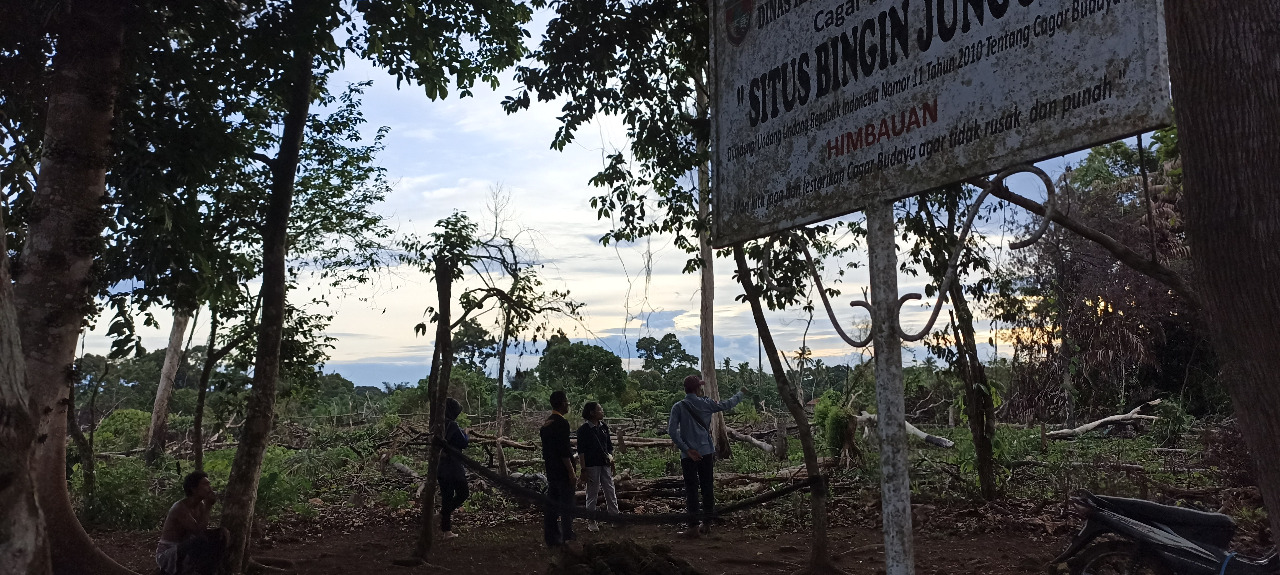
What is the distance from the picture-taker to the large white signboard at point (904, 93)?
3.12m

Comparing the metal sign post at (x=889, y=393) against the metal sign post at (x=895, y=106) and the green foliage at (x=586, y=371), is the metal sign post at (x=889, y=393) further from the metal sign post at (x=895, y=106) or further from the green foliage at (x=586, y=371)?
the green foliage at (x=586, y=371)

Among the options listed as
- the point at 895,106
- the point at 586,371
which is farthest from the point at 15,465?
the point at 586,371

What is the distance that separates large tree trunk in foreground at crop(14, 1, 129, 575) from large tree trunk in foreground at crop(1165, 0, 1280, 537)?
814cm

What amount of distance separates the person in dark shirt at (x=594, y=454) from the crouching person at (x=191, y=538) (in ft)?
13.7

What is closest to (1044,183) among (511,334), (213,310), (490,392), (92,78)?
(511,334)

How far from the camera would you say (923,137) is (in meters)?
3.77

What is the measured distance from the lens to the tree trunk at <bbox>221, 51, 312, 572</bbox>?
24.2 feet

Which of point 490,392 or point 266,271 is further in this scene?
point 490,392

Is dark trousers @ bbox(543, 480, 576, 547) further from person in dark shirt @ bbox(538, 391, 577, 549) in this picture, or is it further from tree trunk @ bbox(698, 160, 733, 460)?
tree trunk @ bbox(698, 160, 733, 460)

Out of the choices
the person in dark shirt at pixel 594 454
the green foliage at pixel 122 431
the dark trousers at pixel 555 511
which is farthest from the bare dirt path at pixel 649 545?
the green foliage at pixel 122 431

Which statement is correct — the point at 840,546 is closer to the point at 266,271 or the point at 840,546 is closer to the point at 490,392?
the point at 266,271

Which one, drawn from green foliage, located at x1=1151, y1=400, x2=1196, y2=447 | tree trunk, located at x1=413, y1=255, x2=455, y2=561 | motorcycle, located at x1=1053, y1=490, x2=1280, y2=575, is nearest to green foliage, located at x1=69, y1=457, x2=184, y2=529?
tree trunk, located at x1=413, y1=255, x2=455, y2=561

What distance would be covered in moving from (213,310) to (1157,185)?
740 inches

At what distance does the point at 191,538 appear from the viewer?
19.2 feet
